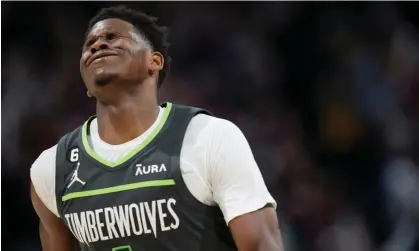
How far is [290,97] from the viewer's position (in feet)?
17.4

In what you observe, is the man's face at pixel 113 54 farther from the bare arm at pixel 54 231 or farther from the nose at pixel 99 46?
the bare arm at pixel 54 231

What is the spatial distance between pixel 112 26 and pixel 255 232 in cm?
94

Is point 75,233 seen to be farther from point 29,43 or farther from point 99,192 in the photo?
point 29,43

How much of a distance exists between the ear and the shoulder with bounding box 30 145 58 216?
469 mm

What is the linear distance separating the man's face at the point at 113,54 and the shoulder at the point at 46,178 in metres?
0.30

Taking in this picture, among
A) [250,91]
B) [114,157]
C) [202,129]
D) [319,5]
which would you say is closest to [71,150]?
[114,157]

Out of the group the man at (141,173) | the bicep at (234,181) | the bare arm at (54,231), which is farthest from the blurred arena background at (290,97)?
the bicep at (234,181)

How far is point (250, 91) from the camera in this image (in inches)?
207

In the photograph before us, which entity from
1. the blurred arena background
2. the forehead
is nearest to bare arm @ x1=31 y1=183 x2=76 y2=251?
the forehead

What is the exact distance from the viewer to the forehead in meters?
2.67

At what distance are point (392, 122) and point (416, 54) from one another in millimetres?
622

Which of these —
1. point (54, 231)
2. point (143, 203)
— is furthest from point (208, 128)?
point (54, 231)

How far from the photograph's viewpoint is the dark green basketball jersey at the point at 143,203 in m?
2.35

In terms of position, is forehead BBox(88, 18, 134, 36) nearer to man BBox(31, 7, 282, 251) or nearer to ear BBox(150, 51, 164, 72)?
man BBox(31, 7, 282, 251)
